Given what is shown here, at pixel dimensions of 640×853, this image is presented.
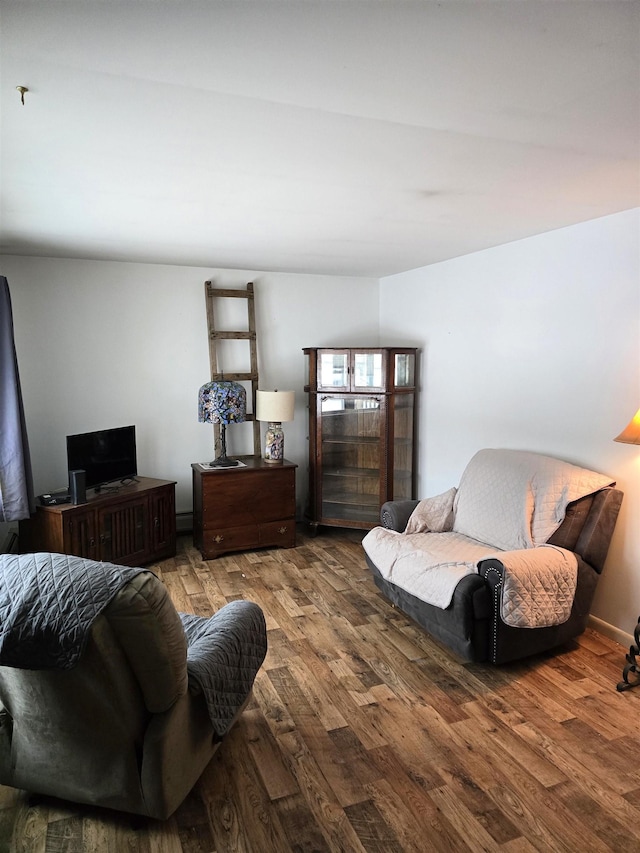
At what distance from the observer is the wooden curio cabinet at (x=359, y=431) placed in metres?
4.59

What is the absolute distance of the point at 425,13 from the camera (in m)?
1.19

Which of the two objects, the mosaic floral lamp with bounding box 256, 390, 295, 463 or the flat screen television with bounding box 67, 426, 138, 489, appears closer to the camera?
the flat screen television with bounding box 67, 426, 138, 489

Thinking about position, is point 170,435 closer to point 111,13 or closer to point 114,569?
point 114,569

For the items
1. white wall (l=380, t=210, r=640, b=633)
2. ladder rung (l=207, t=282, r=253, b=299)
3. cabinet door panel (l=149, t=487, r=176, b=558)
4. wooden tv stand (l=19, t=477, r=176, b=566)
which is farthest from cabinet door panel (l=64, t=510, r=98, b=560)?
white wall (l=380, t=210, r=640, b=633)

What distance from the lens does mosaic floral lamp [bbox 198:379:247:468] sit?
4.29 metres

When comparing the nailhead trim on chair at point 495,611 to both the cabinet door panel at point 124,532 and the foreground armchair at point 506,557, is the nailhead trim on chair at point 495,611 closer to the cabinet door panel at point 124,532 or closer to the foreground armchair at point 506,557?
the foreground armchair at point 506,557

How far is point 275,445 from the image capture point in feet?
14.9

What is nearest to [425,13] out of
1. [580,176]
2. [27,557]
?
[580,176]

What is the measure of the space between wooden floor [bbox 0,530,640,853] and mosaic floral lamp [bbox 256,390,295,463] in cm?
165

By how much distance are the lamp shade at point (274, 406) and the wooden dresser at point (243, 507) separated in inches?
15.2

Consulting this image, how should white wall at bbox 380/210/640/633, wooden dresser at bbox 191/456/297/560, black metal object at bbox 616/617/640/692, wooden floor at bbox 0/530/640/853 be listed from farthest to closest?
wooden dresser at bbox 191/456/297/560, white wall at bbox 380/210/640/633, black metal object at bbox 616/617/640/692, wooden floor at bbox 0/530/640/853

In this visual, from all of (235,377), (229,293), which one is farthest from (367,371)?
(229,293)

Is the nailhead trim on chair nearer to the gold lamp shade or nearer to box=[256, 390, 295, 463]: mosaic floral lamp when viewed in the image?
the gold lamp shade

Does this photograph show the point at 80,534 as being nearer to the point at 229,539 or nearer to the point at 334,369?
the point at 229,539
